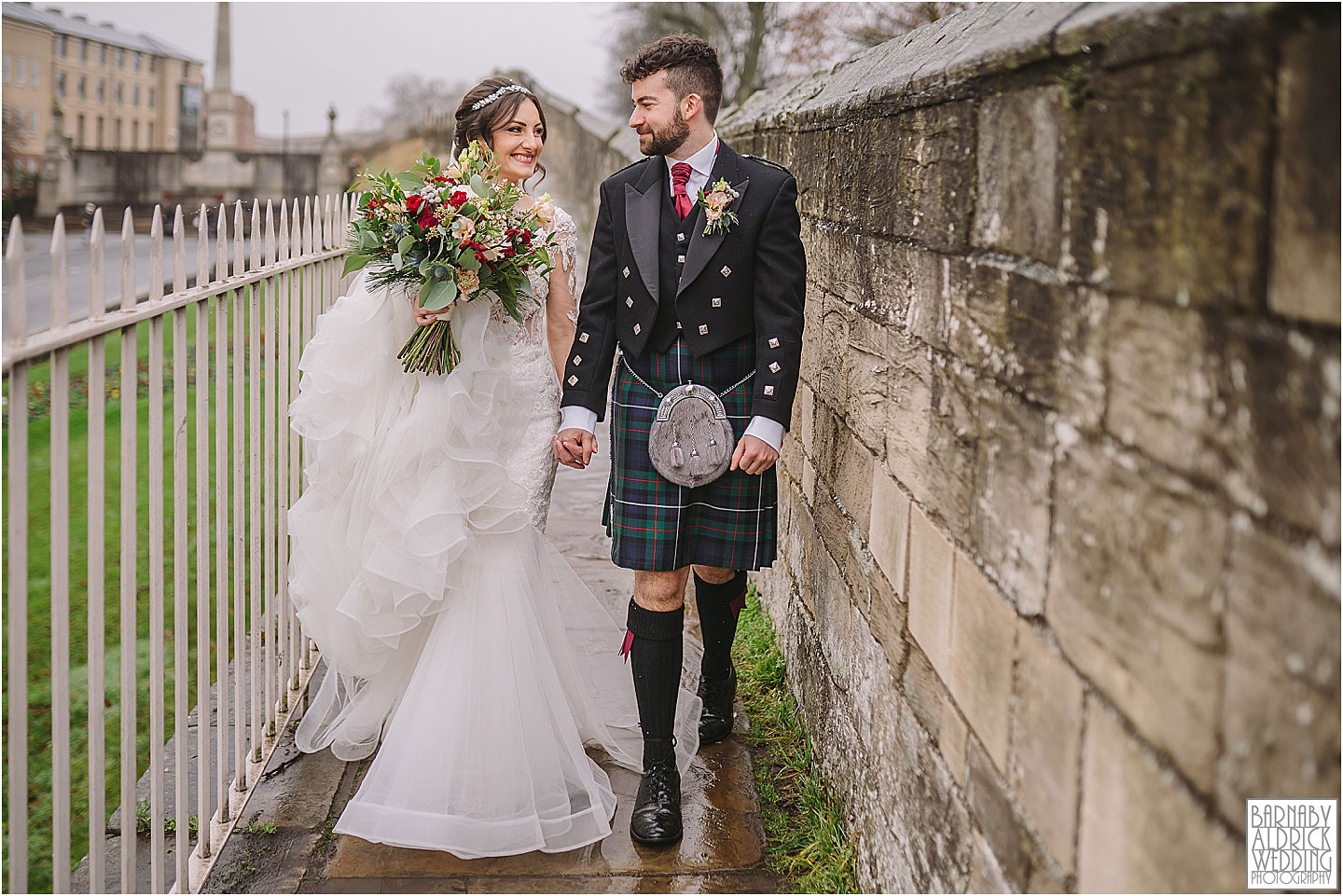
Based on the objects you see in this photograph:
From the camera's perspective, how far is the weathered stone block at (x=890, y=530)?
2719 millimetres

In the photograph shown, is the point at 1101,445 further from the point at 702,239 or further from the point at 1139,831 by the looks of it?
the point at 702,239

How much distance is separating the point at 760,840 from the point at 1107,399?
2.29m

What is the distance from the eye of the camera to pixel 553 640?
3824mm

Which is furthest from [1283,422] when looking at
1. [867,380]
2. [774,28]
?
[774,28]

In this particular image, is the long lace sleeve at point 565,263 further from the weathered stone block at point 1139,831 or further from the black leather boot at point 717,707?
the weathered stone block at point 1139,831

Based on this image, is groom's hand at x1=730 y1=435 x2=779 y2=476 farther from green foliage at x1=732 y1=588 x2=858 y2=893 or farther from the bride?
green foliage at x1=732 y1=588 x2=858 y2=893

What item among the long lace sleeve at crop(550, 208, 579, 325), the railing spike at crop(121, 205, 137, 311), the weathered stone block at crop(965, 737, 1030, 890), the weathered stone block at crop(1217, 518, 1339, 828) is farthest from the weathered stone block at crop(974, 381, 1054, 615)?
the long lace sleeve at crop(550, 208, 579, 325)

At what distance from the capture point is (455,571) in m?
3.56

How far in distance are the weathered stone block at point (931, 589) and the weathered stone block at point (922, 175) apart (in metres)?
0.63

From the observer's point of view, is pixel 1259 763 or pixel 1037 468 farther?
pixel 1037 468

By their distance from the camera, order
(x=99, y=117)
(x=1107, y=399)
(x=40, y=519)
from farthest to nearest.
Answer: (x=99, y=117) → (x=40, y=519) → (x=1107, y=399)

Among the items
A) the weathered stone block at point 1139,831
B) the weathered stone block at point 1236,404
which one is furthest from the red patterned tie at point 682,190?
the weathered stone block at point 1139,831

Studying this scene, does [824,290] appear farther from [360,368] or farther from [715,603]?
[360,368]

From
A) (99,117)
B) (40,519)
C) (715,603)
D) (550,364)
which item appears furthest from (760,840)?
(99,117)
